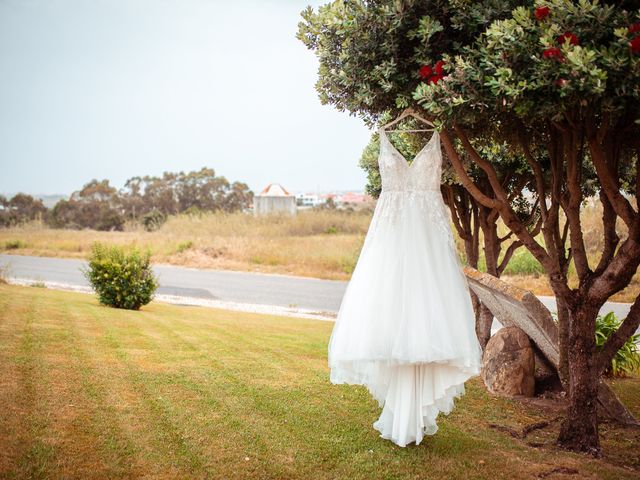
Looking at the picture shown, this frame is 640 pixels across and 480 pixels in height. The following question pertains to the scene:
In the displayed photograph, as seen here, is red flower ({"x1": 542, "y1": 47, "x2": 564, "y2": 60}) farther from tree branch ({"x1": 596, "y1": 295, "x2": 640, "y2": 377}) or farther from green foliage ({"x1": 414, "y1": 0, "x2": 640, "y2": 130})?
tree branch ({"x1": 596, "y1": 295, "x2": 640, "y2": 377})

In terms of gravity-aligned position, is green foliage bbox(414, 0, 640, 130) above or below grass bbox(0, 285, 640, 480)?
above

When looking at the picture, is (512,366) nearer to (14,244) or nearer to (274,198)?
(14,244)

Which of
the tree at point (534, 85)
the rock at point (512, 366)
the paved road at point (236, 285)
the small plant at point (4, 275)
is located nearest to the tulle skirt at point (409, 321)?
the tree at point (534, 85)

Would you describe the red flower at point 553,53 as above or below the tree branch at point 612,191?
above

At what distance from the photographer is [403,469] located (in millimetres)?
4902

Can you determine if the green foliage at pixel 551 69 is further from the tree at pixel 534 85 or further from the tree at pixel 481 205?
the tree at pixel 481 205

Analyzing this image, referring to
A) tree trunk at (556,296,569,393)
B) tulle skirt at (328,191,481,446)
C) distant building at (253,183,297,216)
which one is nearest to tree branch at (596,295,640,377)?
tree trunk at (556,296,569,393)

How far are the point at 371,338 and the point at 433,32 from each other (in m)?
2.50

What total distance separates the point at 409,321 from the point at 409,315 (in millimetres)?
49

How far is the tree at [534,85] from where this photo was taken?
4.15m

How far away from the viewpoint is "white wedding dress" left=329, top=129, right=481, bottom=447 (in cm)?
480

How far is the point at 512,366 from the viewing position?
7734mm

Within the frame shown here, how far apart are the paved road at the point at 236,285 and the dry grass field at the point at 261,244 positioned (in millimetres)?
1605

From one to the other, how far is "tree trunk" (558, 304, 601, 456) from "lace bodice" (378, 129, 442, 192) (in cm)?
182
